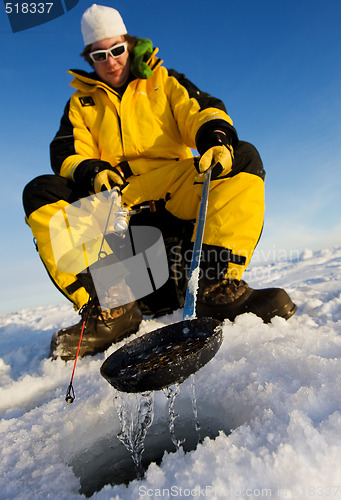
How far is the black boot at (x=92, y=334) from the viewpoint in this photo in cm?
211

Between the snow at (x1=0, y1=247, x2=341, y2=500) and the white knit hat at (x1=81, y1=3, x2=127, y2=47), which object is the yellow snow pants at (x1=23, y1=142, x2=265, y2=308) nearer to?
the snow at (x1=0, y1=247, x2=341, y2=500)

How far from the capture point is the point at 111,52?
2543mm

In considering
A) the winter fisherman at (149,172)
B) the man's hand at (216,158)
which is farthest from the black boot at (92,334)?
the man's hand at (216,158)

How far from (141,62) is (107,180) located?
3.52 ft

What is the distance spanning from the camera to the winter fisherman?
A: 7.00ft

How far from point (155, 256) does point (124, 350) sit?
56.9 inches

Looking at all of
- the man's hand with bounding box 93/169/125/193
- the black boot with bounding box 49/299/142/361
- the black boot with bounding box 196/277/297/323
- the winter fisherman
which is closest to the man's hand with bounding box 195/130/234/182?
the winter fisherman

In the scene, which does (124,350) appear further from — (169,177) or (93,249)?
(169,177)

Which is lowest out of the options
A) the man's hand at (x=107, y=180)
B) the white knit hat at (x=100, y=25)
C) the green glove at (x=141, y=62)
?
the man's hand at (x=107, y=180)

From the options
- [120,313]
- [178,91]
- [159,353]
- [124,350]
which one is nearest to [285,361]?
[159,353]

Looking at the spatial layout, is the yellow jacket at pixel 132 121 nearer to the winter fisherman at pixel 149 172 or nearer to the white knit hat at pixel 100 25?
the winter fisherman at pixel 149 172

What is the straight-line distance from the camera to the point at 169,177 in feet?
8.28

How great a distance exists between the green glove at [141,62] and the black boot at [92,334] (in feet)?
6.09

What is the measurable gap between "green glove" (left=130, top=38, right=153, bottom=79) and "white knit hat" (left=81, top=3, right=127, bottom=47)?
8.9 inches
